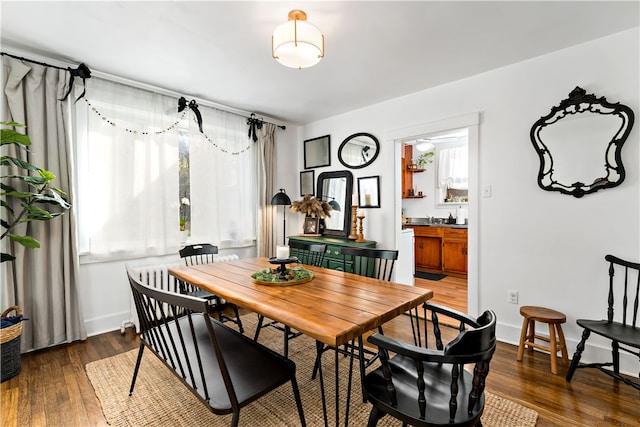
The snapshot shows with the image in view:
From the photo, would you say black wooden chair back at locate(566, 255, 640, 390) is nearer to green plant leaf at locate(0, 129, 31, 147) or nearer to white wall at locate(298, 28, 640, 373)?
white wall at locate(298, 28, 640, 373)

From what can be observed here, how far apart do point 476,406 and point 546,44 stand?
2.68 m

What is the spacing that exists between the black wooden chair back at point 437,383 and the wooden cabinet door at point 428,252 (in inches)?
169

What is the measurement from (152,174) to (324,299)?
2.55 m

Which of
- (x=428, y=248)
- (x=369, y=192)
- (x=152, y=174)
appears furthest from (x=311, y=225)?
(x=428, y=248)

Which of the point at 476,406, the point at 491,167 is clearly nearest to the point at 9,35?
the point at 476,406

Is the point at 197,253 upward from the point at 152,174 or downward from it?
downward

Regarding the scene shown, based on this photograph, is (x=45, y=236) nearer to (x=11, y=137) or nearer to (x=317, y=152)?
(x=11, y=137)

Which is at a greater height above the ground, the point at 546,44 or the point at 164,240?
the point at 546,44

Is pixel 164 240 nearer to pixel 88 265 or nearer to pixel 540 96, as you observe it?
pixel 88 265

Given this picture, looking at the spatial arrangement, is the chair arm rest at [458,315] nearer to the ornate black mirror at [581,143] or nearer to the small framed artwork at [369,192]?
the ornate black mirror at [581,143]

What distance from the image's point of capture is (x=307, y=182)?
15.1ft

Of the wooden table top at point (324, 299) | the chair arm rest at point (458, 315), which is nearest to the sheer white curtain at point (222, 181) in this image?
the wooden table top at point (324, 299)

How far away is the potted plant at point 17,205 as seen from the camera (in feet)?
6.93

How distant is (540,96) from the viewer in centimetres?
256
